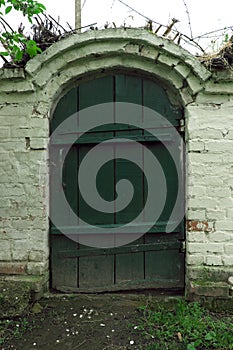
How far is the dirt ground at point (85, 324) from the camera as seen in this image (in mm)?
3120

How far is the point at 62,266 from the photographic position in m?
3.86

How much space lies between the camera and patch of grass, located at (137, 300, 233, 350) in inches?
118

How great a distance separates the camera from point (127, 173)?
3811 millimetres

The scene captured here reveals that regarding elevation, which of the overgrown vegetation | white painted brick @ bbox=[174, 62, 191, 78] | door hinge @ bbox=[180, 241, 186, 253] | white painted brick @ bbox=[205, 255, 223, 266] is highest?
white painted brick @ bbox=[174, 62, 191, 78]

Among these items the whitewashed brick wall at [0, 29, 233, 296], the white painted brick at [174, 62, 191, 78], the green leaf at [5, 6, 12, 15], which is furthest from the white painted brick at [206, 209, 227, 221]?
the green leaf at [5, 6, 12, 15]

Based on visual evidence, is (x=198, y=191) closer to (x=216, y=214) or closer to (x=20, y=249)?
(x=216, y=214)

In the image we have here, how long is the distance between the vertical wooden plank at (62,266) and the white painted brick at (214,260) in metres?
1.30

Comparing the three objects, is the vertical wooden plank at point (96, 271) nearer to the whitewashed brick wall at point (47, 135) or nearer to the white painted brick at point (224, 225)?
the whitewashed brick wall at point (47, 135)

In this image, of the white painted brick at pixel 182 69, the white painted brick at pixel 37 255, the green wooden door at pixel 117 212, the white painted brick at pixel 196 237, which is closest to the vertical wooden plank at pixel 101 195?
the green wooden door at pixel 117 212

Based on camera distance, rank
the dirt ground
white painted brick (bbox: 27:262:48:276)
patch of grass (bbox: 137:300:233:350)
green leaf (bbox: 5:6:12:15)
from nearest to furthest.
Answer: green leaf (bbox: 5:6:12:15) → patch of grass (bbox: 137:300:233:350) → the dirt ground → white painted brick (bbox: 27:262:48:276)

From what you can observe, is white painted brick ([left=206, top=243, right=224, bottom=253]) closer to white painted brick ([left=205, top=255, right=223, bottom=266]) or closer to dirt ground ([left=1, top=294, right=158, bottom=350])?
white painted brick ([left=205, top=255, right=223, bottom=266])

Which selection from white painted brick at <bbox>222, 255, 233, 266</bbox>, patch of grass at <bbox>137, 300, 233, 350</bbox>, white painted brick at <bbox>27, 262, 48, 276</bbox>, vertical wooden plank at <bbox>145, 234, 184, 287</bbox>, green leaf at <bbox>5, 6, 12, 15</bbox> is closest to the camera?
green leaf at <bbox>5, 6, 12, 15</bbox>

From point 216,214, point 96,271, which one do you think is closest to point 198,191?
point 216,214

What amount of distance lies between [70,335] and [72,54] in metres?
2.58
